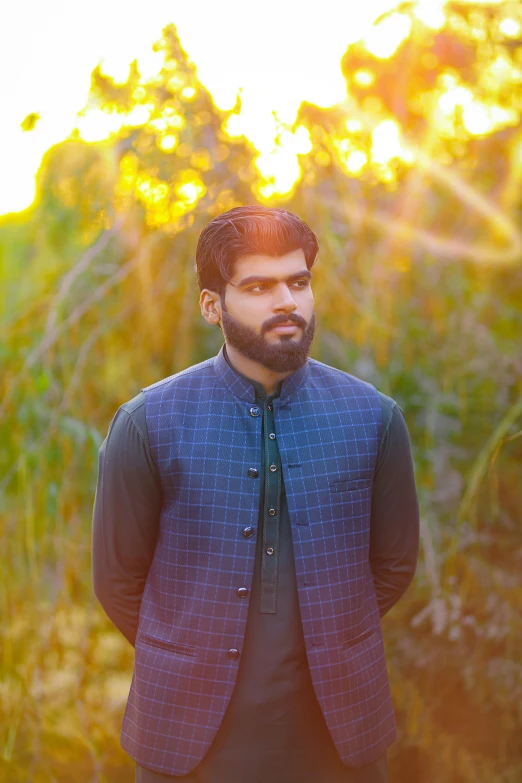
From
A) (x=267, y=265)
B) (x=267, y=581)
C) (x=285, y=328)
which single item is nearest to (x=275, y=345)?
(x=285, y=328)

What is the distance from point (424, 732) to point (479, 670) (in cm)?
23

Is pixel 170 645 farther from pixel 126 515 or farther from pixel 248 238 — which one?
pixel 248 238

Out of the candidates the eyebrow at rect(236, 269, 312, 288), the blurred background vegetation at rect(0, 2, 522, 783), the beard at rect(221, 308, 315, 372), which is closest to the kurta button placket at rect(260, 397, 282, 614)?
the beard at rect(221, 308, 315, 372)

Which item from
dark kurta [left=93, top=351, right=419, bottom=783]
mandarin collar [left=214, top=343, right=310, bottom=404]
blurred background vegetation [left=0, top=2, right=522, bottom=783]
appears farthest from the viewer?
blurred background vegetation [left=0, top=2, right=522, bottom=783]

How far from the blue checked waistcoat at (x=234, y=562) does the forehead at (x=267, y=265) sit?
203 mm

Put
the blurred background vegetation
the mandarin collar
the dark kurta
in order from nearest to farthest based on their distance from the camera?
the dark kurta, the mandarin collar, the blurred background vegetation

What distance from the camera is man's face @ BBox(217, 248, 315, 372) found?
4.58 ft

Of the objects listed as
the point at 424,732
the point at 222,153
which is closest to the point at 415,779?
the point at 424,732

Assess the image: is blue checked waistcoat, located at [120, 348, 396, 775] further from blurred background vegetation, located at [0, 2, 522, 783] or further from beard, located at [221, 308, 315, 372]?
blurred background vegetation, located at [0, 2, 522, 783]

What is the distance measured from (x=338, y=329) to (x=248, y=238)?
806 millimetres

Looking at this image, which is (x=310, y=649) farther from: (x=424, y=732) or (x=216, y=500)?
(x=424, y=732)

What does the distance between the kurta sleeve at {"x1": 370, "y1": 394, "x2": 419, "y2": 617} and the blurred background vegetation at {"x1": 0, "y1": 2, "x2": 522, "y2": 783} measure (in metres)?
0.44

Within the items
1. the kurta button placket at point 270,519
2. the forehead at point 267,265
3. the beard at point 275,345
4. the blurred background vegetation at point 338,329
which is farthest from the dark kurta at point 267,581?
the blurred background vegetation at point 338,329

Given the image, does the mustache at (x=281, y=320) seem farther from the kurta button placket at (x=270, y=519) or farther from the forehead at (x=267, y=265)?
the kurta button placket at (x=270, y=519)
